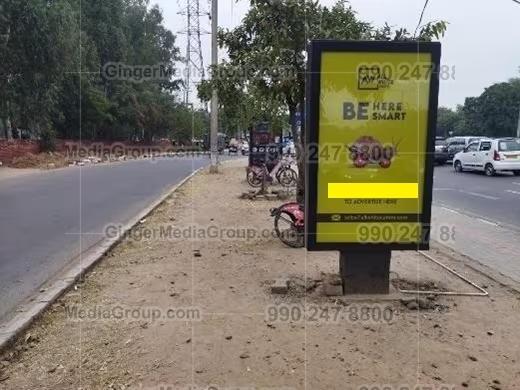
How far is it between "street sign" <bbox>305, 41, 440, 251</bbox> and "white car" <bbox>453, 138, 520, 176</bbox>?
20503mm

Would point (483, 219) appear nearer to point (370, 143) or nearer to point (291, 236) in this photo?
point (291, 236)

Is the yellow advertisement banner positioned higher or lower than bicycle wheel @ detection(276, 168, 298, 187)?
higher

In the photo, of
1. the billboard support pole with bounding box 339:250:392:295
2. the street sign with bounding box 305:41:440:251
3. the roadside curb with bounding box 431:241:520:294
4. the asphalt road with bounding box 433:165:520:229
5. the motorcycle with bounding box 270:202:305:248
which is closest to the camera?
the street sign with bounding box 305:41:440:251

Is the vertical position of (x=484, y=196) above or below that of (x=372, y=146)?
below

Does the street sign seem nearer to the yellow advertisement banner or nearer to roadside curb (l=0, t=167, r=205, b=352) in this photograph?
the yellow advertisement banner

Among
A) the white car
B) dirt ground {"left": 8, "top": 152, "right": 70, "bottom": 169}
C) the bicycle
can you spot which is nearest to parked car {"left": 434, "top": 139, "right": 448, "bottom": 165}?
the white car

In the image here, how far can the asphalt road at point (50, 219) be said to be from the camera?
7035mm

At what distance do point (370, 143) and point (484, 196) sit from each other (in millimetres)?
12282

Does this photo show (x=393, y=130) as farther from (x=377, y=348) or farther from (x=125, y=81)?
(x=125, y=81)

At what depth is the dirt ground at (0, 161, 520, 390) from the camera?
3.99 m

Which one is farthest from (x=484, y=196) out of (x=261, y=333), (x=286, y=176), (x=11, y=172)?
(x=11, y=172)

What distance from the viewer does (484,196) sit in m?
16.4

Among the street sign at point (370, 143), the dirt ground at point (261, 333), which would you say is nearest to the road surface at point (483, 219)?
the dirt ground at point (261, 333)

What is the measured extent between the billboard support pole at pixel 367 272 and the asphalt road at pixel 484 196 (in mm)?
6328
